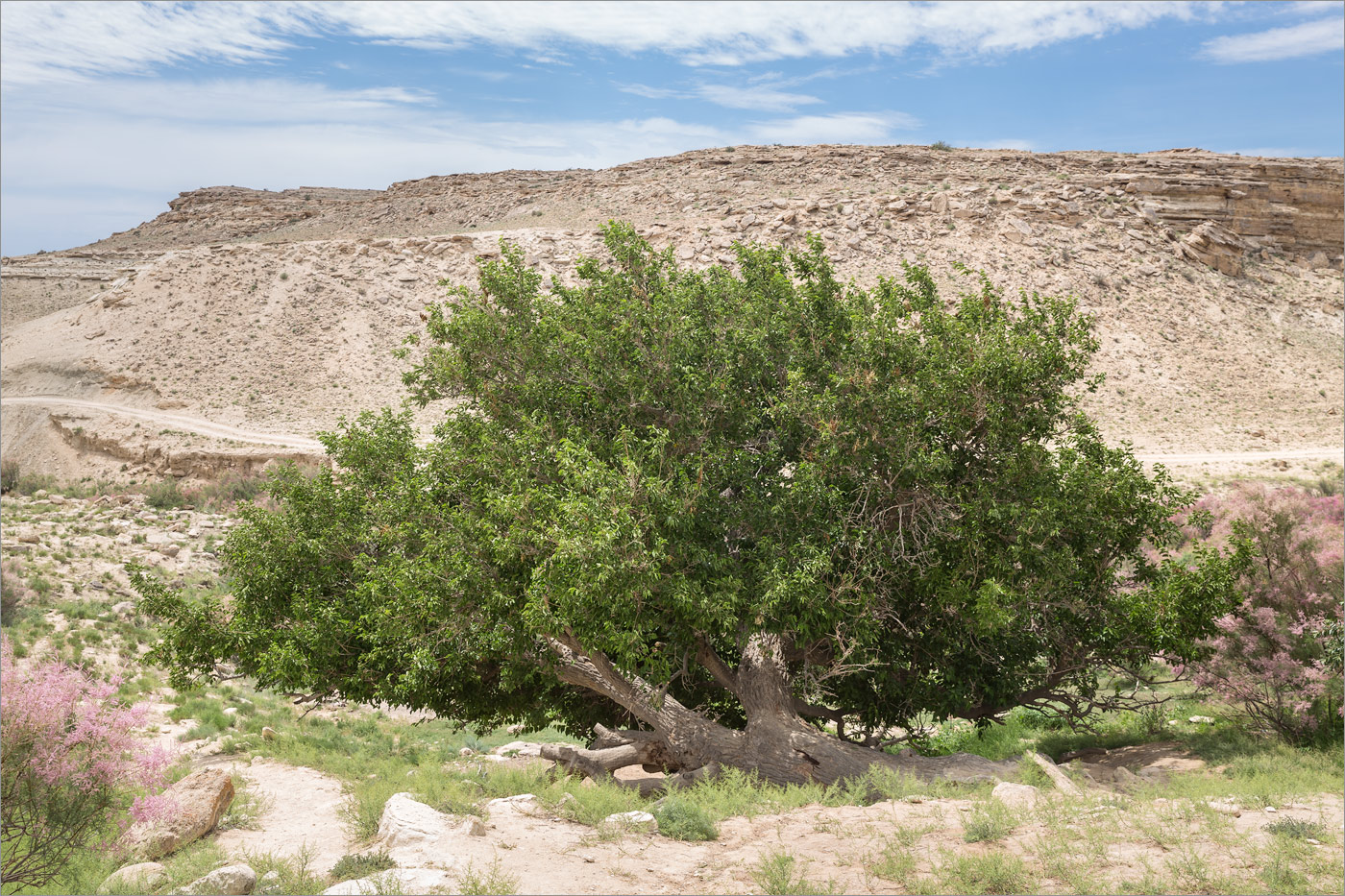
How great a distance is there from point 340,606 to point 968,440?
8.17m

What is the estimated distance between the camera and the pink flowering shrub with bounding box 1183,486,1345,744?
456 inches

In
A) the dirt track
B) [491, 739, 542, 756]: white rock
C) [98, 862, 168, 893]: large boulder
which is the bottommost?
[491, 739, 542, 756]: white rock

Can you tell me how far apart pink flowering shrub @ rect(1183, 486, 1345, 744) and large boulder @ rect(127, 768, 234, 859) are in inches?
477

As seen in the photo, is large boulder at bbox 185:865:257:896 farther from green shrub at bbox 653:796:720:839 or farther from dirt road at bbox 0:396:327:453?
dirt road at bbox 0:396:327:453

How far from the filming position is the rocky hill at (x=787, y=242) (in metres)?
37.3

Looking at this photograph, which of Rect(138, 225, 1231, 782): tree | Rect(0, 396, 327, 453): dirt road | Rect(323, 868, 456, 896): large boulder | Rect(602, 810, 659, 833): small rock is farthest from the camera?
Rect(0, 396, 327, 453): dirt road

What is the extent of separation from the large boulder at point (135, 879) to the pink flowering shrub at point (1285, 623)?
1220 centimetres

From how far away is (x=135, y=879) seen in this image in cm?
774

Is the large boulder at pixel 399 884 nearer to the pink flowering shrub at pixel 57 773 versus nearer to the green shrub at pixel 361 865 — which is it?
the green shrub at pixel 361 865

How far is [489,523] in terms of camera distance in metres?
9.62

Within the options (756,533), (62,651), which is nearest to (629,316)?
(756,533)

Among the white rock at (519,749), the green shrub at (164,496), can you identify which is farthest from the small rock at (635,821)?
the green shrub at (164,496)

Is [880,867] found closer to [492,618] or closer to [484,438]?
[492,618]

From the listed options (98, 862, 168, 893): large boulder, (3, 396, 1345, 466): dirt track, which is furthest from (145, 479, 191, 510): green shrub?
(98, 862, 168, 893): large boulder
